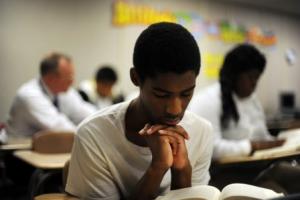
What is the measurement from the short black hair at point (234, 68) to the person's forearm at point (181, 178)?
93cm

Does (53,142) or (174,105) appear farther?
(53,142)

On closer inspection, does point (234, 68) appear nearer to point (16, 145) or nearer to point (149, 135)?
point (149, 135)

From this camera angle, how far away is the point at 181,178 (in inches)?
42.3

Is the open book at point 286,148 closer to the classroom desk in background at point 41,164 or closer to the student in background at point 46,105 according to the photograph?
the classroom desk in background at point 41,164

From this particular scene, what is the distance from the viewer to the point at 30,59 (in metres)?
4.50

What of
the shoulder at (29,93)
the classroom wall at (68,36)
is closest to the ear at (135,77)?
the shoulder at (29,93)

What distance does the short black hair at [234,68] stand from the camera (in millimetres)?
1953

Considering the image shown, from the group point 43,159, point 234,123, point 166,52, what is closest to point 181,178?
point 166,52

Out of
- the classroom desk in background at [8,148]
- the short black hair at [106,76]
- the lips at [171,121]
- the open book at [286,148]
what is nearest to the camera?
the lips at [171,121]

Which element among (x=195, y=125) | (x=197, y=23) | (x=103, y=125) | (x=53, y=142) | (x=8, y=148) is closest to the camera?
(x=103, y=125)

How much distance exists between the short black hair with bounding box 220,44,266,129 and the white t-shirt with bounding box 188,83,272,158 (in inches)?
1.1

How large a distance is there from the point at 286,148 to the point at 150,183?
0.86 m

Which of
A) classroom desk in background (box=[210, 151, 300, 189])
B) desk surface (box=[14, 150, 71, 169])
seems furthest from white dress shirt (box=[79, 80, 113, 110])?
classroom desk in background (box=[210, 151, 300, 189])

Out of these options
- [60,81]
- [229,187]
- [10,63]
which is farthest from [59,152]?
[10,63]
